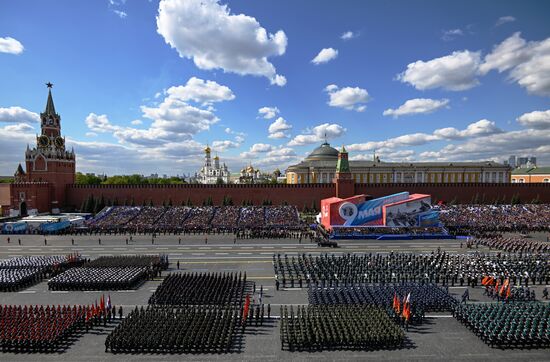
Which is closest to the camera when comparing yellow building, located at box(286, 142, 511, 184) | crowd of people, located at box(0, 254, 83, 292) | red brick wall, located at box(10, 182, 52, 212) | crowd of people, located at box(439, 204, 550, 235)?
crowd of people, located at box(0, 254, 83, 292)

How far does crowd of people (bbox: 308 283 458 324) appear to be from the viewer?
46.2 feet

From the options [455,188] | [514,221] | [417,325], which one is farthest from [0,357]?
[455,188]

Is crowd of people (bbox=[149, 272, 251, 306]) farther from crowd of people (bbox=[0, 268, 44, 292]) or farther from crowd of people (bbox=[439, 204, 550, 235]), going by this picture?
crowd of people (bbox=[439, 204, 550, 235])

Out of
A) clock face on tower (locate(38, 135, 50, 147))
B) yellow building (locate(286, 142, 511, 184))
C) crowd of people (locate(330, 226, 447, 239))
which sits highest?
clock face on tower (locate(38, 135, 50, 147))

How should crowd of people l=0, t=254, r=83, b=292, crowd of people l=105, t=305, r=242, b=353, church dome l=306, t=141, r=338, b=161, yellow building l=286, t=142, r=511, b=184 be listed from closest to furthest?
crowd of people l=105, t=305, r=242, b=353 → crowd of people l=0, t=254, r=83, b=292 → yellow building l=286, t=142, r=511, b=184 → church dome l=306, t=141, r=338, b=161

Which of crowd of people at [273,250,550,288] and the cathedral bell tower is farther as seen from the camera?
the cathedral bell tower

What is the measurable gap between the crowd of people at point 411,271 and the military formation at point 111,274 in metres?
7.41

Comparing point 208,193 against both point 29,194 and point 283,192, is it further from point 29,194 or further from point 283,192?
point 29,194

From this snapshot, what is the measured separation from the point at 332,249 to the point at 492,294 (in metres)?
12.1

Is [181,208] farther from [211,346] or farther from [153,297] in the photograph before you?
[211,346]

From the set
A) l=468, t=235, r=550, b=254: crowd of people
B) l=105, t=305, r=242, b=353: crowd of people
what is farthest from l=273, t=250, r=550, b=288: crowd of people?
l=105, t=305, r=242, b=353: crowd of people

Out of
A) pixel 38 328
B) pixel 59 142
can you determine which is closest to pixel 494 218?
pixel 38 328

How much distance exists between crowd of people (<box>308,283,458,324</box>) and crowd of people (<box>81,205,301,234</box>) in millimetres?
20282

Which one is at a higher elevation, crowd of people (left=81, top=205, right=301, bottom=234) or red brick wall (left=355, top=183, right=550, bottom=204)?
red brick wall (left=355, top=183, right=550, bottom=204)
